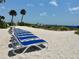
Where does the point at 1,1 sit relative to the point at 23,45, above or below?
above

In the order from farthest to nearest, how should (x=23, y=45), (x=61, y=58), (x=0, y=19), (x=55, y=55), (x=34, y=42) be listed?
(x=0, y=19) < (x=34, y=42) < (x=23, y=45) < (x=55, y=55) < (x=61, y=58)

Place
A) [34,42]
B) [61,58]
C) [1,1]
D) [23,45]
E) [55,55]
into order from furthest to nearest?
[1,1] → [34,42] → [23,45] → [55,55] → [61,58]

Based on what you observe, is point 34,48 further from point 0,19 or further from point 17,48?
point 0,19

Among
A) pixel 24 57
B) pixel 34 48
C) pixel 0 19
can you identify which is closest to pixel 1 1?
pixel 0 19

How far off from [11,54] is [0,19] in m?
33.0

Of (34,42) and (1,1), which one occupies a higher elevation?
(1,1)

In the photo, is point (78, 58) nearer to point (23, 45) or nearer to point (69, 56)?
point (69, 56)

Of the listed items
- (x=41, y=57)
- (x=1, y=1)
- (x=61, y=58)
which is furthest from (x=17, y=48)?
(x=1, y=1)

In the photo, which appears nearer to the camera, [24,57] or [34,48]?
[24,57]

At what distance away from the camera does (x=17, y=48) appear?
8023 mm

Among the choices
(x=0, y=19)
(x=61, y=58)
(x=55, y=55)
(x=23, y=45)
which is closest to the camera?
(x=61, y=58)

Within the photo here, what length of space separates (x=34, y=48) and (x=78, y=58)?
2567mm

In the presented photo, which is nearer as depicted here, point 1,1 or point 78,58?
point 78,58

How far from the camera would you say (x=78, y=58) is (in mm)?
6727
